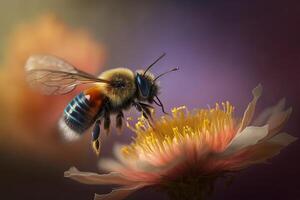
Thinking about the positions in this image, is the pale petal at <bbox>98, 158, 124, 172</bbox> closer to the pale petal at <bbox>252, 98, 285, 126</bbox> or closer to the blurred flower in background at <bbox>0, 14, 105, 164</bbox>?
the blurred flower in background at <bbox>0, 14, 105, 164</bbox>

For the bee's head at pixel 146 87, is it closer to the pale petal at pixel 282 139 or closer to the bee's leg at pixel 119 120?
the bee's leg at pixel 119 120

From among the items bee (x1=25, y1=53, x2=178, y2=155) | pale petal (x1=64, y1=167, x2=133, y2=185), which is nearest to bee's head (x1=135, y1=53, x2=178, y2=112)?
bee (x1=25, y1=53, x2=178, y2=155)

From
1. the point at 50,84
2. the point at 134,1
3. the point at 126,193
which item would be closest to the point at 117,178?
the point at 126,193

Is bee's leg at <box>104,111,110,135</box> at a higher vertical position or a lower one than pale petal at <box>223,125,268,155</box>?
higher

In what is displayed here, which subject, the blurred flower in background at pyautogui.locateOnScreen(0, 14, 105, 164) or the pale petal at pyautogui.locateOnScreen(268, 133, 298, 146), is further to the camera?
the blurred flower in background at pyautogui.locateOnScreen(0, 14, 105, 164)

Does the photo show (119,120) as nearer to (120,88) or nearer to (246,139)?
(120,88)

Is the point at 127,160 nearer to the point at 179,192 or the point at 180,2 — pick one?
the point at 179,192

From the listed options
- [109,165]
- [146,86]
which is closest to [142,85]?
[146,86]
